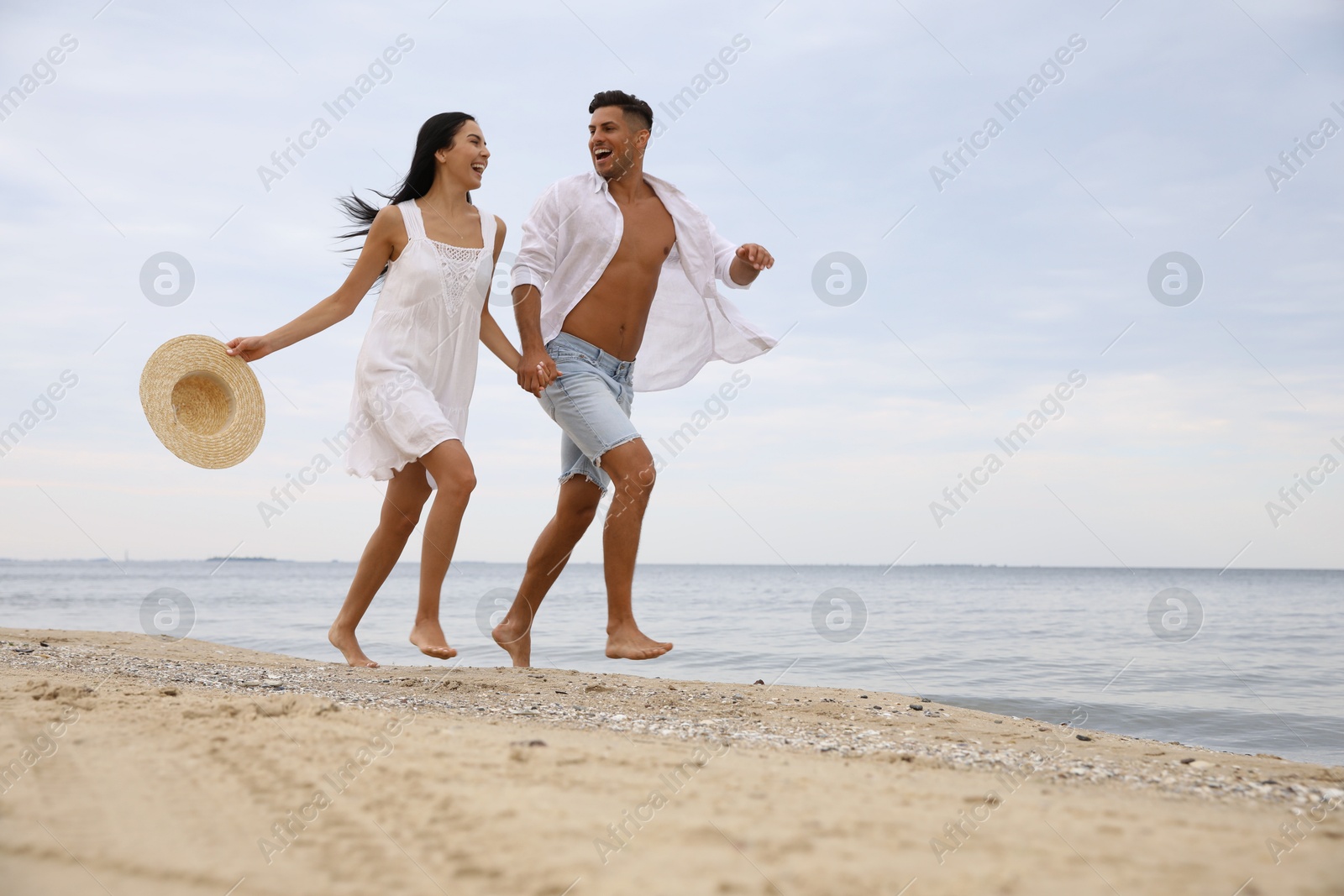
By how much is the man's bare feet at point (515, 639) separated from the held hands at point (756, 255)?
2.32m

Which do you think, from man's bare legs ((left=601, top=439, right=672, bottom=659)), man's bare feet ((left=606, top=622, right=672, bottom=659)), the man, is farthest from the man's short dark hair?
man's bare feet ((left=606, top=622, right=672, bottom=659))

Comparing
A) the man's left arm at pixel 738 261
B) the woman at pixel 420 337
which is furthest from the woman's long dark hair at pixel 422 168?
the man's left arm at pixel 738 261

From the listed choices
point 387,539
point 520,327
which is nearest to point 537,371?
point 520,327

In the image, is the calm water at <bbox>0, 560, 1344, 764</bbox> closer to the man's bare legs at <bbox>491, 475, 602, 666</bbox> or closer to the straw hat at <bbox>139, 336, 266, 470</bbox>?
the man's bare legs at <bbox>491, 475, 602, 666</bbox>

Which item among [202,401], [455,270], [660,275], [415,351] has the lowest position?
[202,401]

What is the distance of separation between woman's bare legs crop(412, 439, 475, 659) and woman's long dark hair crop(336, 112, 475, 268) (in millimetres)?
1084

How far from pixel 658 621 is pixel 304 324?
10.2 metres

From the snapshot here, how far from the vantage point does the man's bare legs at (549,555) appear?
4.90 m

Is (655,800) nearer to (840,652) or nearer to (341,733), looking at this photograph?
(341,733)

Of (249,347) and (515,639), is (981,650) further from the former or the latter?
(249,347)

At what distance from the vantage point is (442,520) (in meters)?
4.25

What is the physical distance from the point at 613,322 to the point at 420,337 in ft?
3.08

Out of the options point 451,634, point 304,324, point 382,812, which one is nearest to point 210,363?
point 304,324

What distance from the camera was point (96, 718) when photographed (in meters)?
2.72
